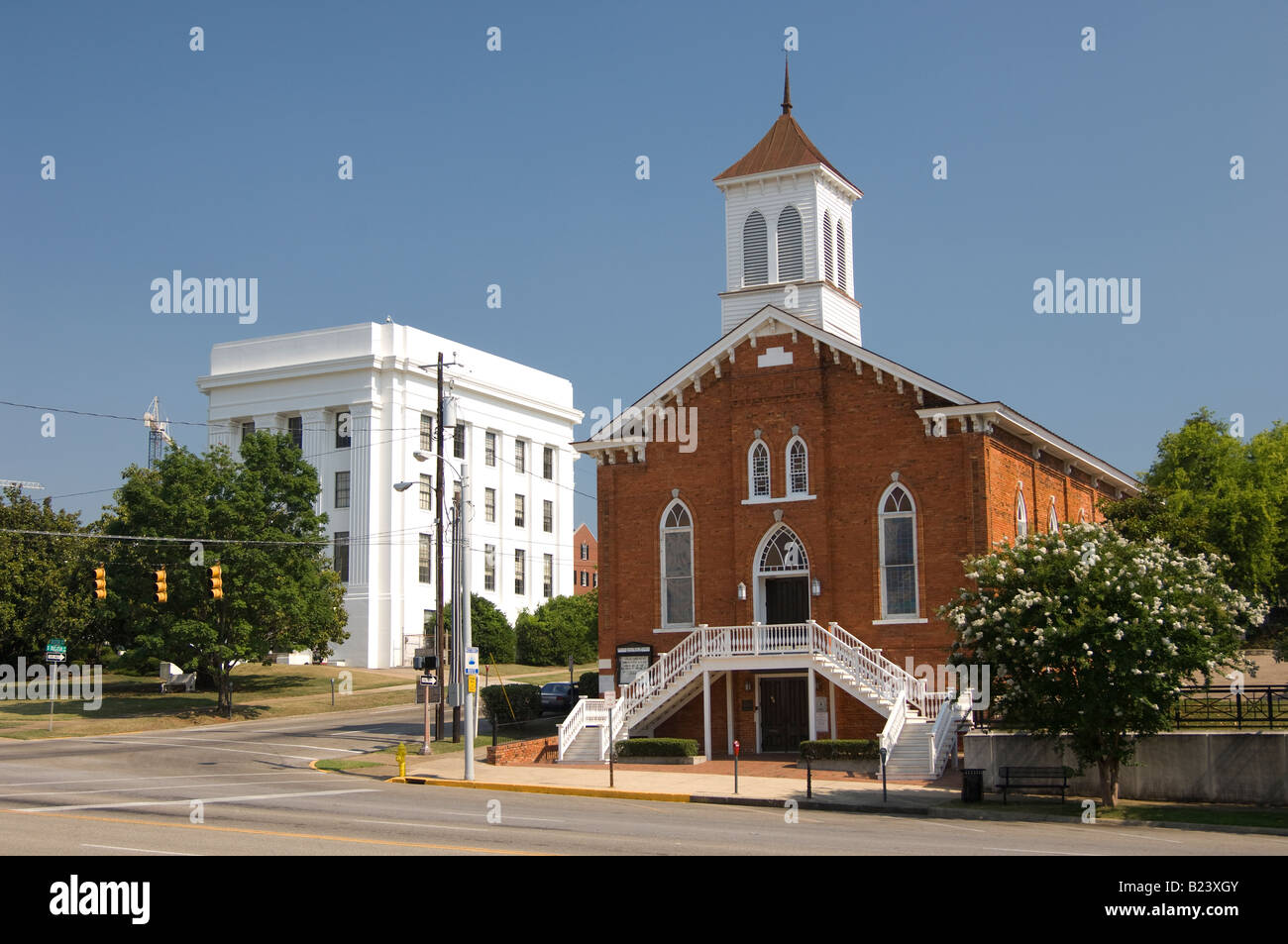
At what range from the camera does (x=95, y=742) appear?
141 ft

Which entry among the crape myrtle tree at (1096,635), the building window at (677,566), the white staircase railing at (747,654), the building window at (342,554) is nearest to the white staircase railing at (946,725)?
the white staircase railing at (747,654)

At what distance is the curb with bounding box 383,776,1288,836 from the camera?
24.3 meters

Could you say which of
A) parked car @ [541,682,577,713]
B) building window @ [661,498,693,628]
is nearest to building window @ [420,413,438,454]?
parked car @ [541,682,577,713]

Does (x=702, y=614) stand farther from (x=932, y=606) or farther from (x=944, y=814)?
(x=944, y=814)

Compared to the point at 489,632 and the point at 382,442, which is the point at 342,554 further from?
the point at 489,632

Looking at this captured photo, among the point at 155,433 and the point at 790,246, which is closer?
the point at 790,246

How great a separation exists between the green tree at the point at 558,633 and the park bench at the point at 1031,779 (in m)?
49.3

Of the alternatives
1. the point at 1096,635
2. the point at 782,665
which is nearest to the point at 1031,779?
the point at 1096,635

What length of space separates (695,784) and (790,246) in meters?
19.8

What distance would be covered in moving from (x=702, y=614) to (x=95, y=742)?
66.1ft

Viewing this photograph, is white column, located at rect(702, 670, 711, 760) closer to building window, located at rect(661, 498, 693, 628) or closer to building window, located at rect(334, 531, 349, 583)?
building window, located at rect(661, 498, 693, 628)

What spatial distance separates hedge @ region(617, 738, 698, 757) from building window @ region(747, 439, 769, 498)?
7.96 metres

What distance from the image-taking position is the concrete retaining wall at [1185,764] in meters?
27.1

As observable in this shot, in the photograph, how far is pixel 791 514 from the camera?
3931 centimetres
